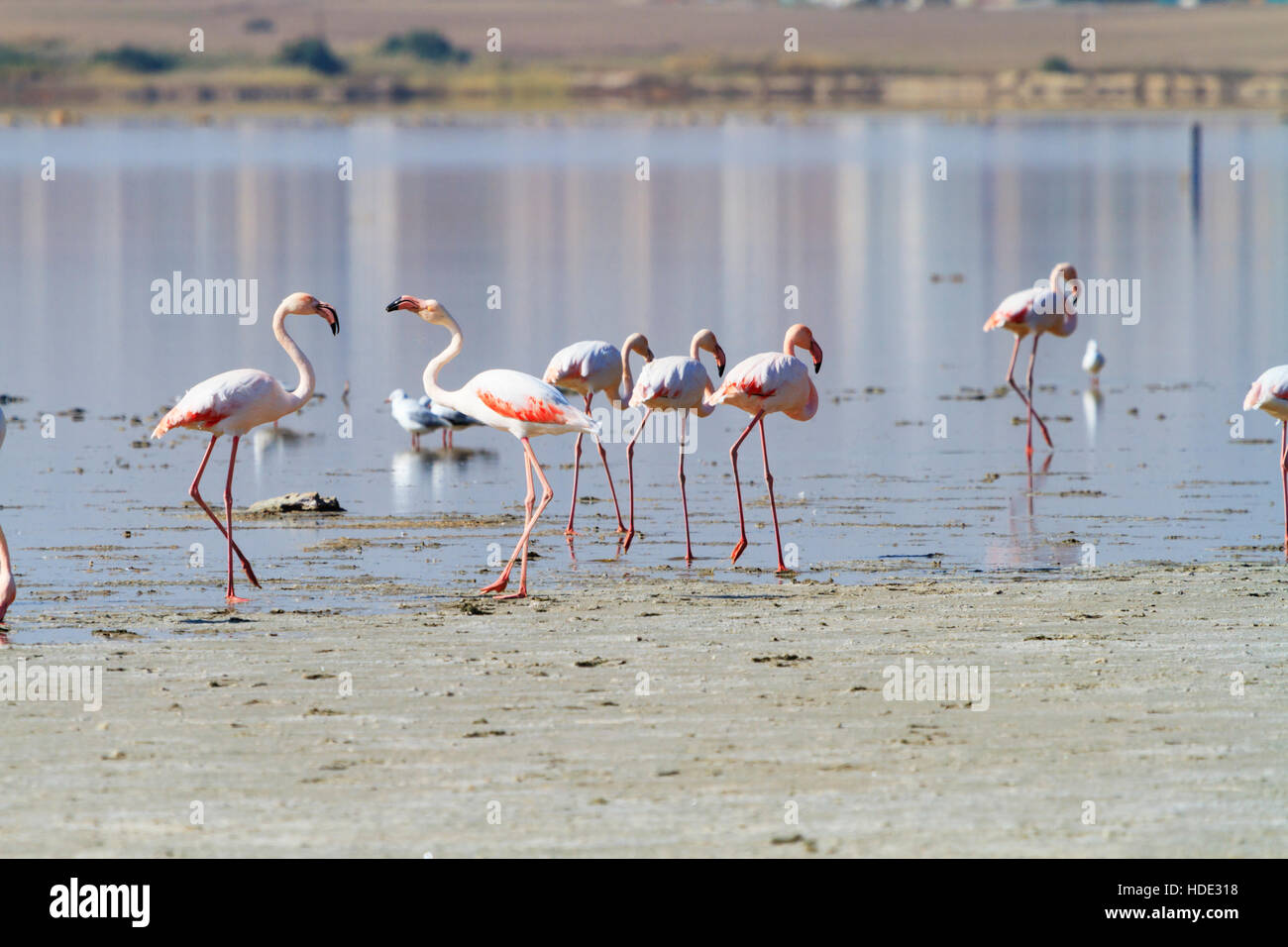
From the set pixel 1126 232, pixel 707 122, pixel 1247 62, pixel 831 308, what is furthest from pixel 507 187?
pixel 1247 62

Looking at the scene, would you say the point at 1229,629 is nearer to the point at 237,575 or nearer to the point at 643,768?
the point at 643,768

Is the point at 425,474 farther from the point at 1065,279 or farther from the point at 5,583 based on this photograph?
the point at 1065,279

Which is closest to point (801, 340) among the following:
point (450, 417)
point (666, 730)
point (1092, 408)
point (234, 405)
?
point (234, 405)

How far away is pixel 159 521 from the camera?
13680 mm

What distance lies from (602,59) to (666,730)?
158113 mm

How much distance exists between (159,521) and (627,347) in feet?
11.4

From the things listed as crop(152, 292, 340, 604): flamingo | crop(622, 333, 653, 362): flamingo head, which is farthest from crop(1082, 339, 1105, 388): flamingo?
crop(152, 292, 340, 604): flamingo

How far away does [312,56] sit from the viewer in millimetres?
146875

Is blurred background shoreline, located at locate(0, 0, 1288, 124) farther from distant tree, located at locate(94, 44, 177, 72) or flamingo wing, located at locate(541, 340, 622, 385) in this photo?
flamingo wing, located at locate(541, 340, 622, 385)

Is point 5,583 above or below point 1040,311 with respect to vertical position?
below

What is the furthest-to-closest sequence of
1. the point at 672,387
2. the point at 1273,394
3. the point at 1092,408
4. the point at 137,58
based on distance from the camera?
the point at 137,58 → the point at 1092,408 → the point at 672,387 → the point at 1273,394

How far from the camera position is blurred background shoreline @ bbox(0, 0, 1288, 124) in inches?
5458

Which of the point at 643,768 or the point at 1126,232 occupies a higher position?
the point at 1126,232

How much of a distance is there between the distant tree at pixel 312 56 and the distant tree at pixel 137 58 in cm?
868
